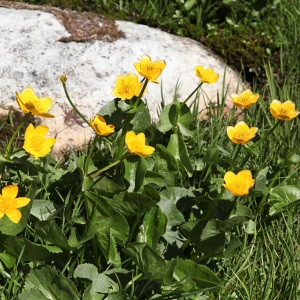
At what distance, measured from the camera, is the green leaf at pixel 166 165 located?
8.37 ft

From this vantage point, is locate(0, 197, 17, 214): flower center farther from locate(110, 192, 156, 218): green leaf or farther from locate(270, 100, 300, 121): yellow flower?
locate(270, 100, 300, 121): yellow flower

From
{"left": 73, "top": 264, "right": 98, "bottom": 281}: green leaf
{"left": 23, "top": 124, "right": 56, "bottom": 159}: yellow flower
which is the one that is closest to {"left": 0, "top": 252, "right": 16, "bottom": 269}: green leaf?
{"left": 73, "top": 264, "right": 98, "bottom": 281}: green leaf

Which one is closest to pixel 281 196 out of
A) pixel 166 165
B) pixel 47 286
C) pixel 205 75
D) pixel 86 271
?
pixel 166 165

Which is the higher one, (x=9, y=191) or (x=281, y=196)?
(x=9, y=191)

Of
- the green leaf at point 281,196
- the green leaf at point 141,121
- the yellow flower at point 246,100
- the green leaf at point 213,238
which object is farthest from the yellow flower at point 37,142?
the green leaf at point 281,196

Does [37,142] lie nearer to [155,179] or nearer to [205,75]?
[155,179]

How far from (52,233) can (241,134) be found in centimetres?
78

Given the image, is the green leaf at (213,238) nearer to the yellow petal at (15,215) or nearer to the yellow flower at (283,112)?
the yellow flower at (283,112)

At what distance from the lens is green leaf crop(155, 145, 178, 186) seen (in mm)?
2551

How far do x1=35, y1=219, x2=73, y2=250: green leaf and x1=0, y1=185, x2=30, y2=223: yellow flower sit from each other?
4.9 inches

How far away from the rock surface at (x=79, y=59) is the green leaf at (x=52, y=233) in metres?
0.89

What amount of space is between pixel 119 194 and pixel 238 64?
1846 mm

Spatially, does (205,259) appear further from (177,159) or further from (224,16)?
(224,16)

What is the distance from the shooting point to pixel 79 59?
333 cm
